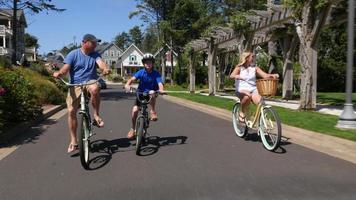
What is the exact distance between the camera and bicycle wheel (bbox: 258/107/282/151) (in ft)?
27.9

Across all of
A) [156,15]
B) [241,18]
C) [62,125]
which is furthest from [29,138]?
[156,15]

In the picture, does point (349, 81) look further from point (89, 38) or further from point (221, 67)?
point (221, 67)

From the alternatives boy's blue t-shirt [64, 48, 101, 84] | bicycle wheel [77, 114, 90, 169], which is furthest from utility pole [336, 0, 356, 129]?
bicycle wheel [77, 114, 90, 169]

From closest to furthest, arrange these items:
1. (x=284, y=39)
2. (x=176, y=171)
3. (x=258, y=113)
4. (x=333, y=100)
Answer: (x=176, y=171), (x=258, y=113), (x=333, y=100), (x=284, y=39)

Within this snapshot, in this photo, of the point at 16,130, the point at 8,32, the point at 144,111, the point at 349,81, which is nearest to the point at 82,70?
the point at 144,111

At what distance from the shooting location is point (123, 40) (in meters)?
170

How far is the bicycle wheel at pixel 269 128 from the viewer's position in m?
8.52

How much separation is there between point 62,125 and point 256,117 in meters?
5.98

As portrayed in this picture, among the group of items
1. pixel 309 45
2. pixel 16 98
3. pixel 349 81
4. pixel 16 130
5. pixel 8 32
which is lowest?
pixel 16 130

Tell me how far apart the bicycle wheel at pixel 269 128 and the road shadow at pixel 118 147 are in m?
1.65

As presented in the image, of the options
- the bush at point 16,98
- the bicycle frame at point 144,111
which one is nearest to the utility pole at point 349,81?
the bicycle frame at point 144,111

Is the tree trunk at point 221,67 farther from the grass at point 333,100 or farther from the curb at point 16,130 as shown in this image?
the curb at point 16,130

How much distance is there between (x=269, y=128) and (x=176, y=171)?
8.02ft

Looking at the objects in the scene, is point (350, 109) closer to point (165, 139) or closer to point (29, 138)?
point (165, 139)
